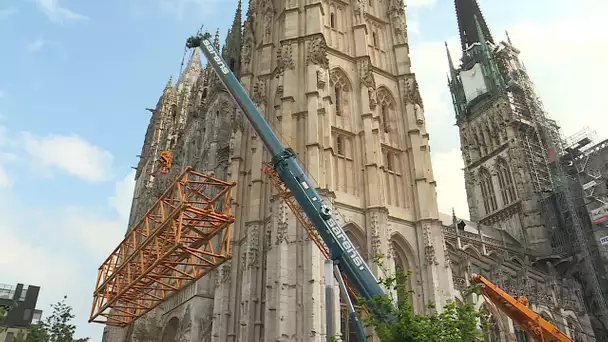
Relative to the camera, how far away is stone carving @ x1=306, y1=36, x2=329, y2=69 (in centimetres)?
2823

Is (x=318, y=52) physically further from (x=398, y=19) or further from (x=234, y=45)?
(x=234, y=45)

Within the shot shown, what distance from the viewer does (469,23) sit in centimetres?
7512

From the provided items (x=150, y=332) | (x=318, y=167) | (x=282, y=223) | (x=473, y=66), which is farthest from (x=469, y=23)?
(x=150, y=332)

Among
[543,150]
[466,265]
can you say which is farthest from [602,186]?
[466,265]

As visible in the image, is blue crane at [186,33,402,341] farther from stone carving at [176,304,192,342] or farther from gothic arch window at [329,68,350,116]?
stone carving at [176,304,192,342]

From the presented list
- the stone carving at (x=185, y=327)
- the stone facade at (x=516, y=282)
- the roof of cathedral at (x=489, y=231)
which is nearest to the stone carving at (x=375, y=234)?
the stone facade at (x=516, y=282)

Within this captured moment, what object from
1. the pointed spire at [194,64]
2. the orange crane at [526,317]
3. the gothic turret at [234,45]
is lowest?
the orange crane at [526,317]

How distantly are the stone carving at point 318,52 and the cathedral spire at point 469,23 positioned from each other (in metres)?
49.8

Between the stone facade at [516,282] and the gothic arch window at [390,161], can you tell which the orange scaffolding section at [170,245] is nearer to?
the gothic arch window at [390,161]

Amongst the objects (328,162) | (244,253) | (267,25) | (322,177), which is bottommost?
(244,253)

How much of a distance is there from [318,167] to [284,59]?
7726mm

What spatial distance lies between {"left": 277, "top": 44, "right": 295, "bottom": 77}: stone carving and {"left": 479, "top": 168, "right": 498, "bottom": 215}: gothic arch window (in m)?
39.9

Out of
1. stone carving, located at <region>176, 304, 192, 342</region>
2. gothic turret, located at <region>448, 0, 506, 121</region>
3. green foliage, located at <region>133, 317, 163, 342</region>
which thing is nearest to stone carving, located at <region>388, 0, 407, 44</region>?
stone carving, located at <region>176, 304, 192, 342</region>

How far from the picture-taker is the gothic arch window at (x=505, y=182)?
58219 millimetres
